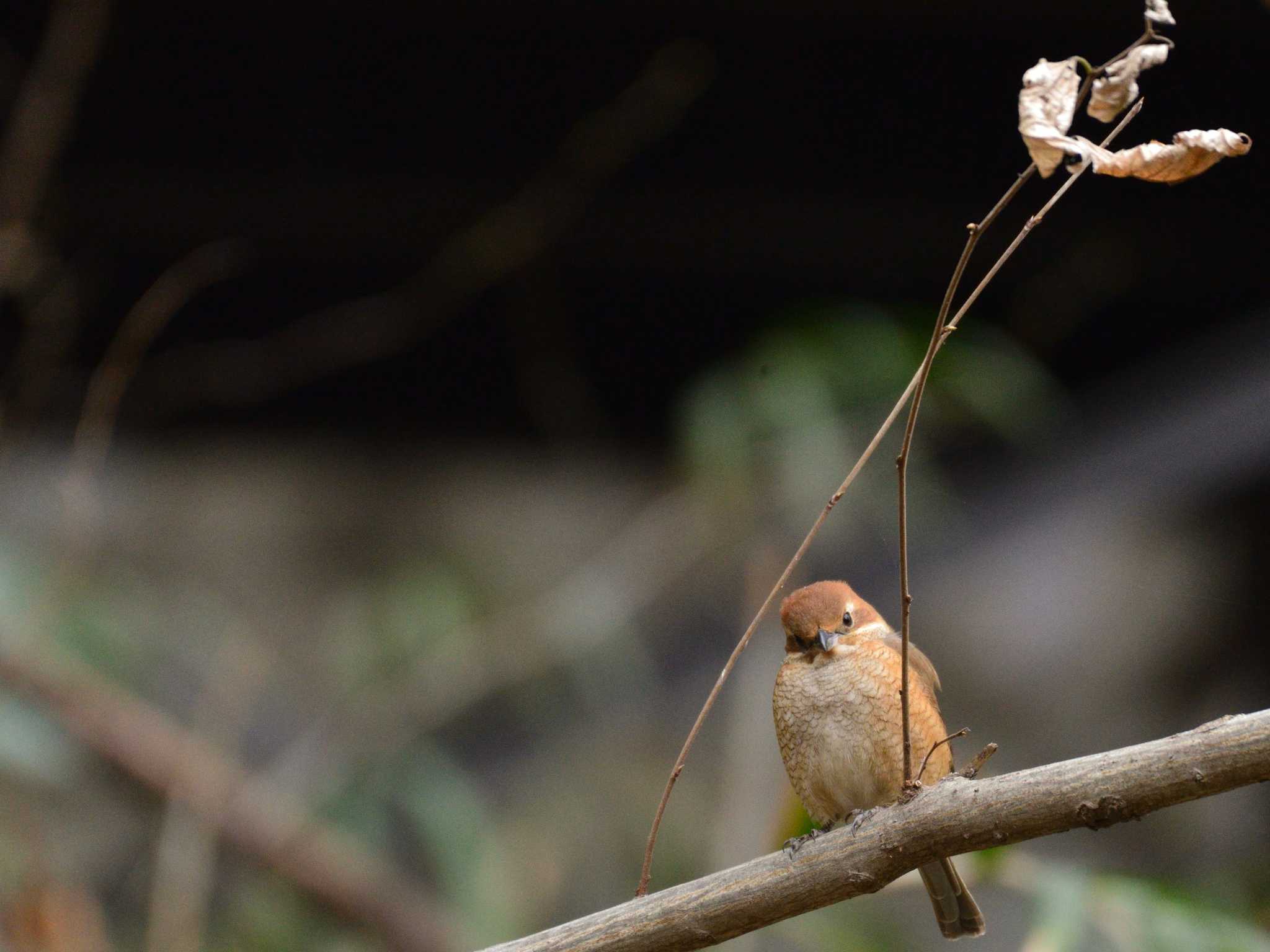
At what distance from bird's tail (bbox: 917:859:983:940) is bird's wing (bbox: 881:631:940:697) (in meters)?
0.30

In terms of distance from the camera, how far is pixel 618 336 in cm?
464

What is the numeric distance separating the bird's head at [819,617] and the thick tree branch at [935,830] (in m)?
0.73

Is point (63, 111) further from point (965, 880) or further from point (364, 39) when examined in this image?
point (965, 880)

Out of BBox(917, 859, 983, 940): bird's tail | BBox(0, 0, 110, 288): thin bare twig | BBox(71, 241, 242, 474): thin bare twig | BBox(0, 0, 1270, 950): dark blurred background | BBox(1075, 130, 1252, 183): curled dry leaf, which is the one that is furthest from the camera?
BBox(0, 0, 1270, 950): dark blurred background

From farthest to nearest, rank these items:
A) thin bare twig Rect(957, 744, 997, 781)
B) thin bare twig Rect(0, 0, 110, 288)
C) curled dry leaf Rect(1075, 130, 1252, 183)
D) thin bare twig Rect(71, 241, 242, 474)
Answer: thin bare twig Rect(71, 241, 242, 474) < thin bare twig Rect(0, 0, 110, 288) < thin bare twig Rect(957, 744, 997, 781) < curled dry leaf Rect(1075, 130, 1252, 183)

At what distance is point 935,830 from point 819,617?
81 centimetres

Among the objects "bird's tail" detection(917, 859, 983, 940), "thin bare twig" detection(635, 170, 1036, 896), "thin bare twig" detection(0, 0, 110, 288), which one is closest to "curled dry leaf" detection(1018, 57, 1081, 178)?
"thin bare twig" detection(635, 170, 1036, 896)

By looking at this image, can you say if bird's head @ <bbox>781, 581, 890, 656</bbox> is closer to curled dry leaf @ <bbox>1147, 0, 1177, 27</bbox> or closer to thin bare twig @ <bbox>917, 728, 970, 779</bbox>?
thin bare twig @ <bbox>917, 728, 970, 779</bbox>

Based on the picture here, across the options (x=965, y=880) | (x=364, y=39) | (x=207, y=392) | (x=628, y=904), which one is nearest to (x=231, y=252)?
(x=207, y=392)

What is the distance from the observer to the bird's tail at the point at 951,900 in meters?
2.20

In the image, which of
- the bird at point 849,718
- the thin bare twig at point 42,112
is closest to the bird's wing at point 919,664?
the bird at point 849,718

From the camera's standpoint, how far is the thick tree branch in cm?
124

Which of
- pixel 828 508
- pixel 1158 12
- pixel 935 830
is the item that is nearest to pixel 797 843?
pixel 935 830

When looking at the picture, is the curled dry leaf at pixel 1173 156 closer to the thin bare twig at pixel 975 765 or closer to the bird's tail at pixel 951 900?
the thin bare twig at pixel 975 765
